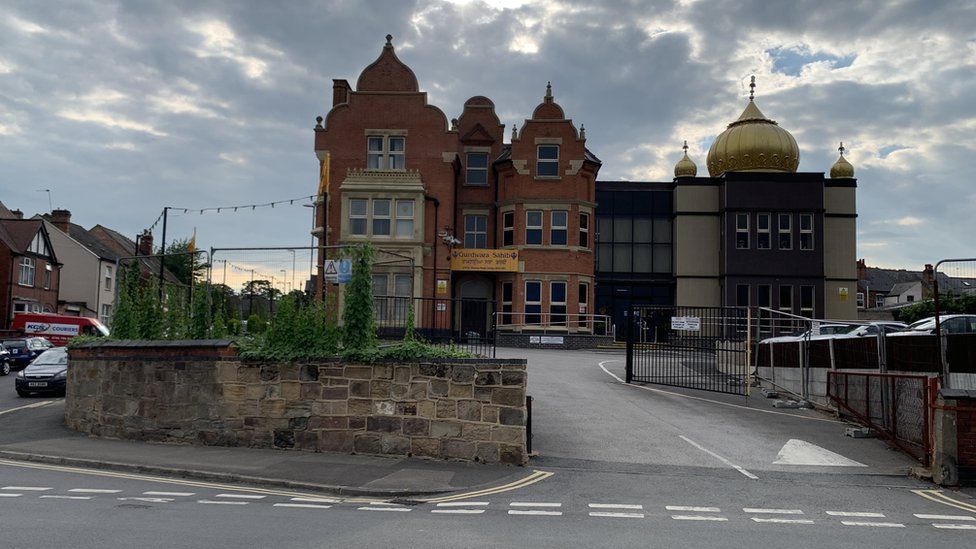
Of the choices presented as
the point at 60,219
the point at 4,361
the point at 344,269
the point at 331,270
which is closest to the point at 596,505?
the point at 344,269

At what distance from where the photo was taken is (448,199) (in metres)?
37.4

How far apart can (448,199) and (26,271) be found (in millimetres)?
31238

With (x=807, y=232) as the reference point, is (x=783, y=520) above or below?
below

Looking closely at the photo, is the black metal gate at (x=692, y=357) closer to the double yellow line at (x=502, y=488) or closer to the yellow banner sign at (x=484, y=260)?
the double yellow line at (x=502, y=488)

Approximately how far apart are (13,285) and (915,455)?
169 feet

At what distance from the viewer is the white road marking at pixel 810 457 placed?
12719mm

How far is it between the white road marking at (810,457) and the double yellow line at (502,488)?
13.5ft

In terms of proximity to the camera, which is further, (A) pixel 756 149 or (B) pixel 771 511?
(A) pixel 756 149

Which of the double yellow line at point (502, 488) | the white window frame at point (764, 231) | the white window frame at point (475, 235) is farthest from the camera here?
the white window frame at point (764, 231)

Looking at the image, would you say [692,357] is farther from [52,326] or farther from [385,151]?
[52,326]

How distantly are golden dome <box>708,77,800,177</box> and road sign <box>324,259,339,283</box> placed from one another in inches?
1306

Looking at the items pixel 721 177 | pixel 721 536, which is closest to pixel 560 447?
pixel 721 536

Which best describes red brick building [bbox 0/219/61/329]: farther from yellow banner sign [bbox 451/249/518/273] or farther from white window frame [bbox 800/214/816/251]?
white window frame [bbox 800/214/816/251]

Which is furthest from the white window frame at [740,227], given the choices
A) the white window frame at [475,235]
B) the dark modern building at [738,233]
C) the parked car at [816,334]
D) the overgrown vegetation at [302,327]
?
the overgrown vegetation at [302,327]
